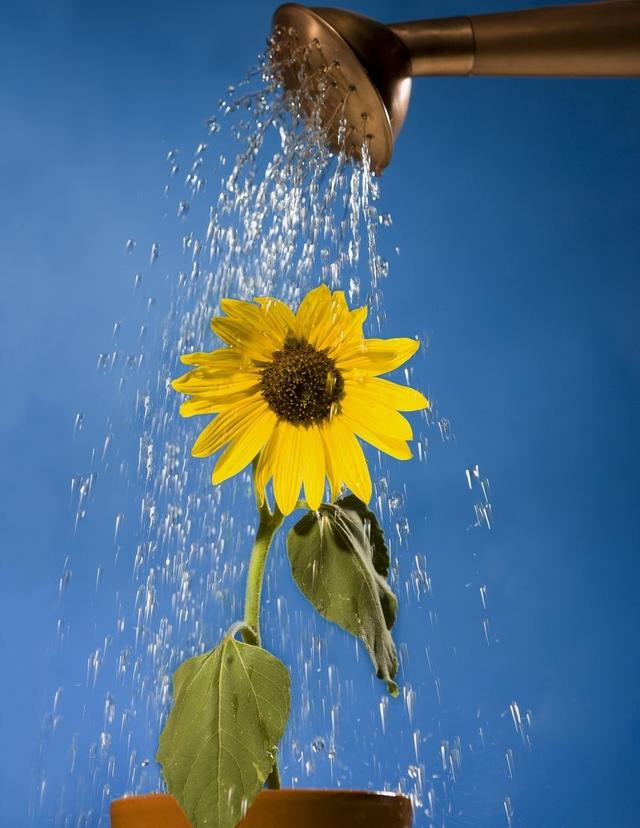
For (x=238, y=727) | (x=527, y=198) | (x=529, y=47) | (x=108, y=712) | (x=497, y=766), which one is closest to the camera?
(x=238, y=727)

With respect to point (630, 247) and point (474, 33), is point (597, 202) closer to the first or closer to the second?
point (630, 247)

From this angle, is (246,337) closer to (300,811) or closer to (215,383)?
(215,383)

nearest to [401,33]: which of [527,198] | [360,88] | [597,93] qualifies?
[360,88]

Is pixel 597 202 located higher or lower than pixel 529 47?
higher

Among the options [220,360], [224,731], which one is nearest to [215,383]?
[220,360]

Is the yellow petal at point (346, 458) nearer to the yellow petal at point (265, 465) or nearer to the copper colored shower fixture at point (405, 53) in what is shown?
the yellow petal at point (265, 465)

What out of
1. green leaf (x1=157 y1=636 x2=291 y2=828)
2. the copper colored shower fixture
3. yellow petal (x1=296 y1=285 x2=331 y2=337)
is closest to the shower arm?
the copper colored shower fixture

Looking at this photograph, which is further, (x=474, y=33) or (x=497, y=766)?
(x=497, y=766)
